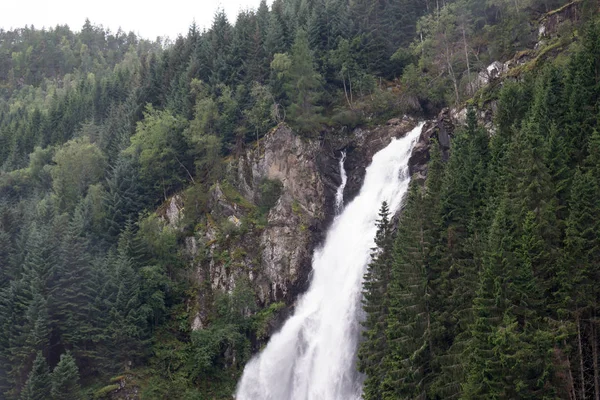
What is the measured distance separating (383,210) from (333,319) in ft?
42.3

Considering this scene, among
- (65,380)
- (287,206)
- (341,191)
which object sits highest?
(287,206)

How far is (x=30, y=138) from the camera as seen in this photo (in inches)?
4109

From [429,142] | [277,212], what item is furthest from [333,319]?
[429,142]

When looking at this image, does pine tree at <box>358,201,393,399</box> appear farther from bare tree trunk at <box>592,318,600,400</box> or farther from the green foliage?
the green foliage

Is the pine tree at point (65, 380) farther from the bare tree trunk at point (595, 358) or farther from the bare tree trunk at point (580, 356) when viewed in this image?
the bare tree trunk at point (595, 358)

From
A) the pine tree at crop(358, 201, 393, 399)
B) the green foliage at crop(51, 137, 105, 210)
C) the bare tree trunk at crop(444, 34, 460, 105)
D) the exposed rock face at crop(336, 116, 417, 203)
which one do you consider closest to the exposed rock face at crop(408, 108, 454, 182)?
the bare tree trunk at crop(444, 34, 460, 105)

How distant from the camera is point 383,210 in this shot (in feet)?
149

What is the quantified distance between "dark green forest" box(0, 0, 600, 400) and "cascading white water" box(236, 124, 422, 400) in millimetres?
3051

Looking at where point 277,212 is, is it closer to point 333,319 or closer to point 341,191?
point 341,191

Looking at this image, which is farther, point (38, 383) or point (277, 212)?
point (277, 212)

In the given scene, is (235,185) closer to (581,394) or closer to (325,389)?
(325,389)

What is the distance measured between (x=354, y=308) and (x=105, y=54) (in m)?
156

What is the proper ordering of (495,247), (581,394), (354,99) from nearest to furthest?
1. (581,394)
2. (495,247)
3. (354,99)

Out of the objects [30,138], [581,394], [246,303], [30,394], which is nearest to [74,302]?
[30,394]
